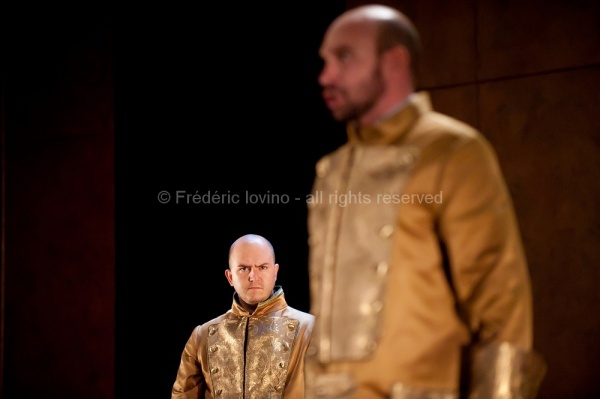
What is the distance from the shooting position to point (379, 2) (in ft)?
10.3

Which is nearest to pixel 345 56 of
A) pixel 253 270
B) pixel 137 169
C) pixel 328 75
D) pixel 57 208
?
pixel 328 75

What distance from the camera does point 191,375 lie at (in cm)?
345

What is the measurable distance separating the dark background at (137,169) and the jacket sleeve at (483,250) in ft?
7.27

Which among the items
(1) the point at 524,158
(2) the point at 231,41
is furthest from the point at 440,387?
(2) the point at 231,41

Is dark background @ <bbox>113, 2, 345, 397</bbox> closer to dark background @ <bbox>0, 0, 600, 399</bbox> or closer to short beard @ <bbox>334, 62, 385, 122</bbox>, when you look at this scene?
dark background @ <bbox>0, 0, 600, 399</bbox>

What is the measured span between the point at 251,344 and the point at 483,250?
7.25ft

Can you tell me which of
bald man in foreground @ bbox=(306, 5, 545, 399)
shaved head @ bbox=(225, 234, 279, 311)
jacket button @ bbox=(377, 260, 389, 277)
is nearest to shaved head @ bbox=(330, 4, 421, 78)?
bald man in foreground @ bbox=(306, 5, 545, 399)

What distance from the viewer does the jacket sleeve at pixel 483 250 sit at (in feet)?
4.20

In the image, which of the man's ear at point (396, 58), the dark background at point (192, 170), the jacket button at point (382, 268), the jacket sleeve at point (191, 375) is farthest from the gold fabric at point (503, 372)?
the dark background at point (192, 170)

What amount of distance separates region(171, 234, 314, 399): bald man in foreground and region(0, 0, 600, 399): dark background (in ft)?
1.64

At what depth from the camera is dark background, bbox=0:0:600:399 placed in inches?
152

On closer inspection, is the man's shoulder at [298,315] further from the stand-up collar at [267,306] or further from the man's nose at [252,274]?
the man's nose at [252,274]

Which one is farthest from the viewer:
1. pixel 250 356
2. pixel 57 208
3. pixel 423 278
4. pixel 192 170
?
pixel 57 208

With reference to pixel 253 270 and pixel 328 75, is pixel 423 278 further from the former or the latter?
pixel 253 270
